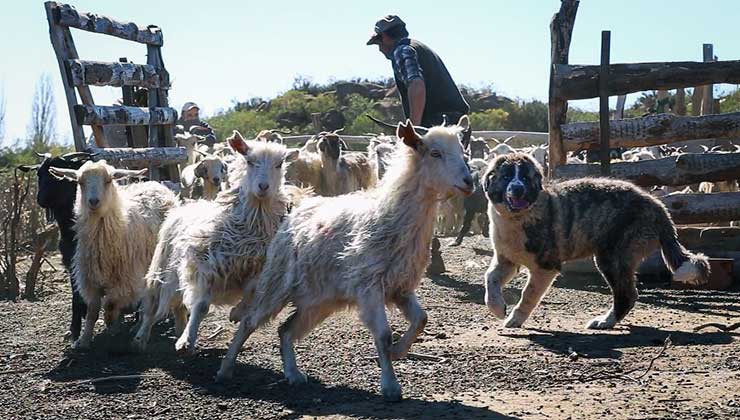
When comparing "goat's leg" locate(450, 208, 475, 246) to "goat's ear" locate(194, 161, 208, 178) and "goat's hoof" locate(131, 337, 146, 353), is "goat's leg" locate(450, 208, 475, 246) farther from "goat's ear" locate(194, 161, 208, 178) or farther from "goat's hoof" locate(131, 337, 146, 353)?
"goat's hoof" locate(131, 337, 146, 353)

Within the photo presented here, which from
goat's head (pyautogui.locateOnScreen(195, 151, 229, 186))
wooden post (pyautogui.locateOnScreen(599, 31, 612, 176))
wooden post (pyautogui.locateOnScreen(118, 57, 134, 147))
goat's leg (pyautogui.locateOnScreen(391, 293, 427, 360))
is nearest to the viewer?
goat's leg (pyautogui.locateOnScreen(391, 293, 427, 360))

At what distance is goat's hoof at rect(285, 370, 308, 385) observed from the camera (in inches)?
291

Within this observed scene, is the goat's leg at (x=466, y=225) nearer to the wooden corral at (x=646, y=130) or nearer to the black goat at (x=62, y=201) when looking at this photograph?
the wooden corral at (x=646, y=130)

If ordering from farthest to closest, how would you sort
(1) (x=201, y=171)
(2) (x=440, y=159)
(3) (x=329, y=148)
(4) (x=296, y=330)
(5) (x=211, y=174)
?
(3) (x=329, y=148), (1) (x=201, y=171), (5) (x=211, y=174), (4) (x=296, y=330), (2) (x=440, y=159)

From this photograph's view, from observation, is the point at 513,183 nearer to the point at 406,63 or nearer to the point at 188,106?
the point at 406,63

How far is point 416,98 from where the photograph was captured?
11344mm

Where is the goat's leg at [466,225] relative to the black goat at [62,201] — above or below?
below

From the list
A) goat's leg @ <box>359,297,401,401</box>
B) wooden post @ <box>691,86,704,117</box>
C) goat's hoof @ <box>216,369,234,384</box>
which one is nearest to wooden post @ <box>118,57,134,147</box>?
goat's hoof @ <box>216,369,234,384</box>

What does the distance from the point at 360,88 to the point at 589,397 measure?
129 feet

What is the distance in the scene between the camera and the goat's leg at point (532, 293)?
30.3 ft

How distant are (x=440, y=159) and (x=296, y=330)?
5.05 feet

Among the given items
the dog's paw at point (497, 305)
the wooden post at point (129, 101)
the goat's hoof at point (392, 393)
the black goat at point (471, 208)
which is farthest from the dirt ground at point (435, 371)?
the black goat at point (471, 208)

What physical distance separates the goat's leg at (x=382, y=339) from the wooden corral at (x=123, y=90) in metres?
6.00

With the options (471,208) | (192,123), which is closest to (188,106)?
(192,123)
